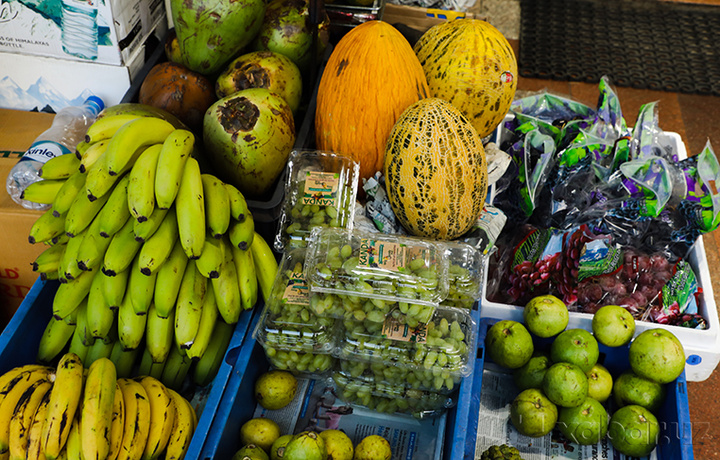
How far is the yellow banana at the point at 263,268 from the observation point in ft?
4.59

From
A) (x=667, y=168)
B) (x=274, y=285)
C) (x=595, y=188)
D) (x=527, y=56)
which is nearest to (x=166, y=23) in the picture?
(x=274, y=285)

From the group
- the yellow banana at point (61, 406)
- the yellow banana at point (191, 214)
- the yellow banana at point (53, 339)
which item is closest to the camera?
the yellow banana at point (61, 406)

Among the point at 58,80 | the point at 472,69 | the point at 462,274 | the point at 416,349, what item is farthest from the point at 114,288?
the point at 472,69

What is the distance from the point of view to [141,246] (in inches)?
47.0

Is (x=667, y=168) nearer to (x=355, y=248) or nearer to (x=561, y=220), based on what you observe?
(x=561, y=220)

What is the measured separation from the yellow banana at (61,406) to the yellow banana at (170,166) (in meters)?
0.40

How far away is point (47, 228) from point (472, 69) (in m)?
1.27

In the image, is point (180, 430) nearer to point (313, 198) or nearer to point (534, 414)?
point (313, 198)

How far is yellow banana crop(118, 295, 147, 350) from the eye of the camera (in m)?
1.21

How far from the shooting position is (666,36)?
391cm

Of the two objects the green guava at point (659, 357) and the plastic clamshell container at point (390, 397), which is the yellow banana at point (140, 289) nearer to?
the plastic clamshell container at point (390, 397)

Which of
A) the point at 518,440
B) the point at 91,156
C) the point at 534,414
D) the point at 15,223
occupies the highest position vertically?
the point at 91,156

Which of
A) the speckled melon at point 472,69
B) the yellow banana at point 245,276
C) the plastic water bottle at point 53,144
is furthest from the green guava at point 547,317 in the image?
the plastic water bottle at point 53,144

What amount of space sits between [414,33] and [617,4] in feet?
9.62
